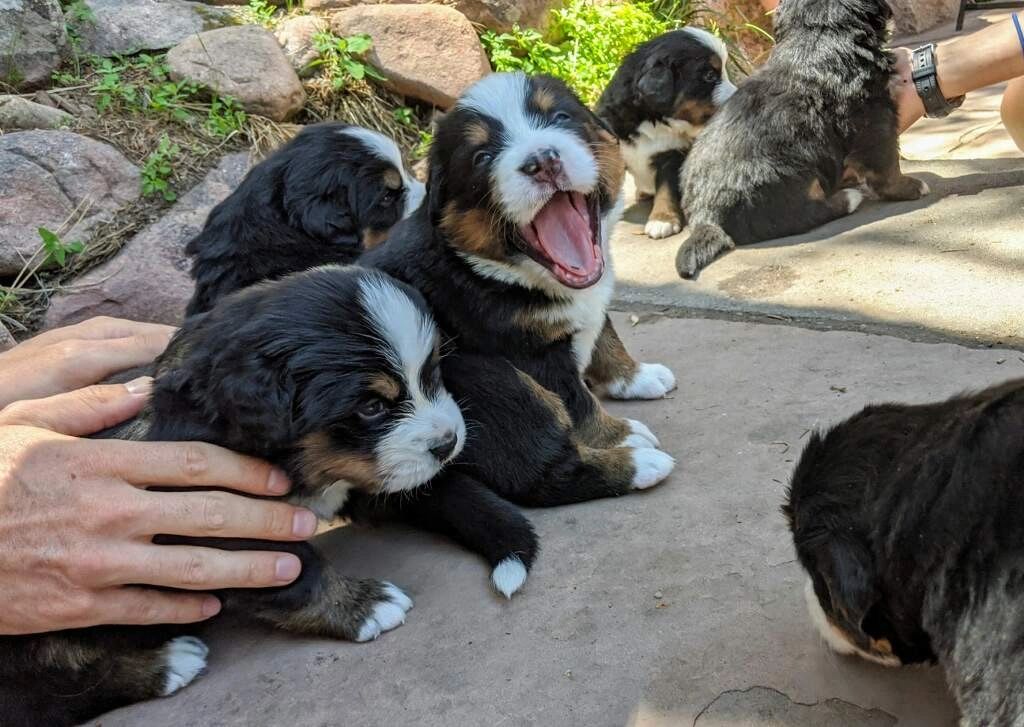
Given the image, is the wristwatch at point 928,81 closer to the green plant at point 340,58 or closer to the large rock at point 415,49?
the large rock at point 415,49

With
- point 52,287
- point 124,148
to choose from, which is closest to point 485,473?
point 52,287

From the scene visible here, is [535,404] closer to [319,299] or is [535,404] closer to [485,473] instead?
[485,473]

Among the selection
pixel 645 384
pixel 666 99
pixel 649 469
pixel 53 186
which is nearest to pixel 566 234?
pixel 645 384

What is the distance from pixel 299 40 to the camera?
22.1 feet

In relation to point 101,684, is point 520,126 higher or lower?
higher

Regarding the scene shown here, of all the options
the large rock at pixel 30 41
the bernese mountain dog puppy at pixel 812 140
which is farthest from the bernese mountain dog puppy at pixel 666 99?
the large rock at pixel 30 41

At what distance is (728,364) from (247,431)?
6.22 feet

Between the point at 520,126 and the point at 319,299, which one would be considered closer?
the point at 319,299

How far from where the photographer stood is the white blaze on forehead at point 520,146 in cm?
284

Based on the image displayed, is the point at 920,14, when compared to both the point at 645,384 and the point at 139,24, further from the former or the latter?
the point at 645,384

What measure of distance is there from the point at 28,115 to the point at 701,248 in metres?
4.02

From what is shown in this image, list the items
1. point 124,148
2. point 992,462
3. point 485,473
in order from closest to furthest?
1. point 992,462
2. point 485,473
3. point 124,148

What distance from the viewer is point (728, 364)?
3.37 metres

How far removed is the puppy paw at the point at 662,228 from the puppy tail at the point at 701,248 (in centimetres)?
47
